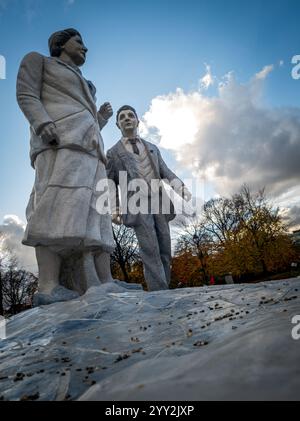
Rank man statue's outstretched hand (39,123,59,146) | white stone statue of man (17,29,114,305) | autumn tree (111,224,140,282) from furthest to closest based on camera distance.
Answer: autumn tree (111,224,140,282) → man statue's outstretched hand (39,123,59,146) → white stone statue of man (17,29,114,305)

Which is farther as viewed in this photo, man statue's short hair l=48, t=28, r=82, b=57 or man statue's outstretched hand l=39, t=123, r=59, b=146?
man statue's short hair l=48, t=28, r=82, b=57

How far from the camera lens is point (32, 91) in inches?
168

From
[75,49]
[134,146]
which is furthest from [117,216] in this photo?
[75,49]

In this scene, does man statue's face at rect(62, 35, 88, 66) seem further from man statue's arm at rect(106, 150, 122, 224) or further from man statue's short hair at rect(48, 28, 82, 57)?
man statue's arm at rect(106, 150, 122, 224)

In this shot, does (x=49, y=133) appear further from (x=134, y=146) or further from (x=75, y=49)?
(x=134, y=146)

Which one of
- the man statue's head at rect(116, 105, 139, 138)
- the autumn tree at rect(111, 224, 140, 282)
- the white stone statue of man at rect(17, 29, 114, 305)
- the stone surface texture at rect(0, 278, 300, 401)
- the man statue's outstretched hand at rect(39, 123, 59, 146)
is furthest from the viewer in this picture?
the autumn tree at rect(111, 224, 140, 282)

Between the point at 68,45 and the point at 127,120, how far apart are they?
77.0 inches

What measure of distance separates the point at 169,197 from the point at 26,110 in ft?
10.1

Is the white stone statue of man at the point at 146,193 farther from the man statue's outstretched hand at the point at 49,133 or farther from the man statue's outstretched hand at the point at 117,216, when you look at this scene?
the man statue's outstretched hand at the point at 49,133

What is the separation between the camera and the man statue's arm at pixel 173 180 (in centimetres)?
619

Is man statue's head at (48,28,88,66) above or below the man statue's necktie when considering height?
above

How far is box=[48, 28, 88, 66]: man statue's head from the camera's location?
192 inches

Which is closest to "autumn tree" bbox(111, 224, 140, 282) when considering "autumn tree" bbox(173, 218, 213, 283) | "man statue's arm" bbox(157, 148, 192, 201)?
"autumn tree" bbox(173, 218, 213, 283)

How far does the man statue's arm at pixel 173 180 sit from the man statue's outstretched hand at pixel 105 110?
170cm
